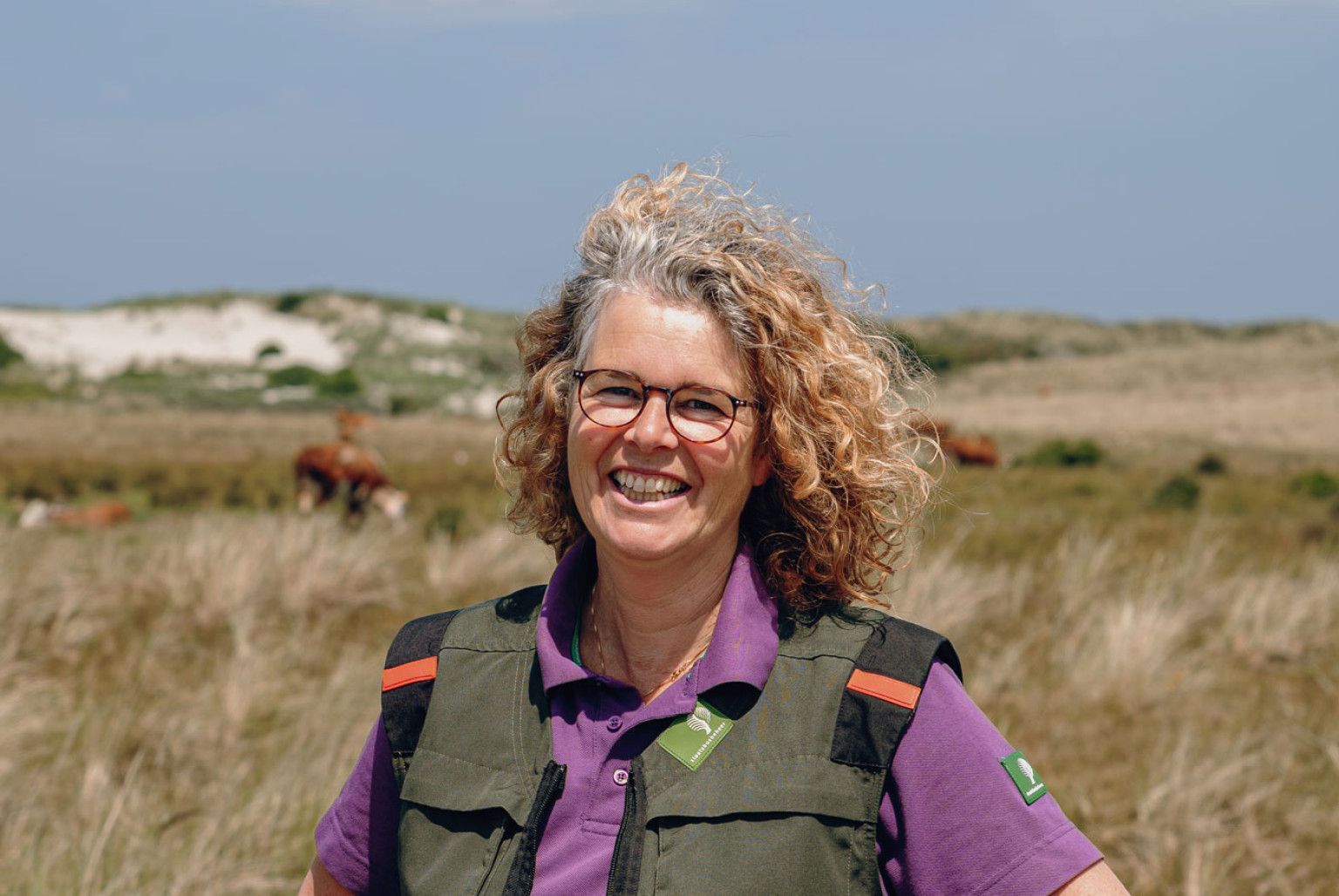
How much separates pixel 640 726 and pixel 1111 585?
7.81m

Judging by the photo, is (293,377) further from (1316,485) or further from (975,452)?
(1316,485)

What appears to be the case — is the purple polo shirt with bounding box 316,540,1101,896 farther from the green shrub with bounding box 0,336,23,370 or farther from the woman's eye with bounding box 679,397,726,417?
the green shrub with bounding box 0,336,23,370

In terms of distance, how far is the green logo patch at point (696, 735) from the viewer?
2.02 m

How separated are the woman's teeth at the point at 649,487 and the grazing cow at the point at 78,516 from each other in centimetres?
1283

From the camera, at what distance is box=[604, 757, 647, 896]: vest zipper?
76.0 inches

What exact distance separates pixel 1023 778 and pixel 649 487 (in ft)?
2.42

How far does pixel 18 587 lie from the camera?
779 cm

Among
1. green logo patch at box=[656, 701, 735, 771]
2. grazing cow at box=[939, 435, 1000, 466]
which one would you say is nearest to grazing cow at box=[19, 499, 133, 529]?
green logo patch at box=[656, 701, 735, 771]

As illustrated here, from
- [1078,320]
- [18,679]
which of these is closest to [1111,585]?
[18,679]

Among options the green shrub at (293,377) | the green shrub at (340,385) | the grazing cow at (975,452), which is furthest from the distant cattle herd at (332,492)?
the green shrub at (293,377)

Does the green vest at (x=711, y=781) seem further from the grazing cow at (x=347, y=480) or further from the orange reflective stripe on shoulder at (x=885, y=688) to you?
the grazing cow at (x=347, y=480)

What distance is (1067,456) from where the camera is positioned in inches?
1075

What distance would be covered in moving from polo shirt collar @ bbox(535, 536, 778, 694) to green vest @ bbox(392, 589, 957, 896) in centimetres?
3

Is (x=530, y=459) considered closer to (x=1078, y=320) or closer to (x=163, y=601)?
(x=163, y=601)
